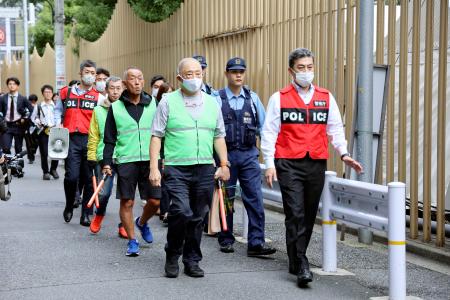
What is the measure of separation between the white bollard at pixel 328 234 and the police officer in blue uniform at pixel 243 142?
1.01 metres

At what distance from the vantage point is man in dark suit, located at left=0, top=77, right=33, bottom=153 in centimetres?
1827

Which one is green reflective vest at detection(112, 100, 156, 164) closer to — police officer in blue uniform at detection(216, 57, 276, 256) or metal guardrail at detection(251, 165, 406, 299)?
police officer in blue uniform at detection(216, 57, 276, 256)

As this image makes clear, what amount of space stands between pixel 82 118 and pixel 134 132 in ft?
8.47

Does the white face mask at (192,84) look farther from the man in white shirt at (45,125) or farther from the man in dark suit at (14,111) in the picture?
the man in dark suit at (14,111)

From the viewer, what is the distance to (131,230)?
8.63 meters

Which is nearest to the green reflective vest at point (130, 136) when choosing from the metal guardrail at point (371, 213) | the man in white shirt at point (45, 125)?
the metal guardrail at point (371, 213)

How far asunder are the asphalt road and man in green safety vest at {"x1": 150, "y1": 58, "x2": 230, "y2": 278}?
30 cm

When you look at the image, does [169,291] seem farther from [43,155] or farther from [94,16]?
[94,16]

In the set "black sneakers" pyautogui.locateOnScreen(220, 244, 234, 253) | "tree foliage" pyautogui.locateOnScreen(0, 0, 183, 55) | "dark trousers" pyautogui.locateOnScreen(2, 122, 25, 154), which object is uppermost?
"tree foliage" pyautogui.locateOnScreen(0, 0, 183, 55)

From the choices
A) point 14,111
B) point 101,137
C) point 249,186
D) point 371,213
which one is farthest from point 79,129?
point 14,111

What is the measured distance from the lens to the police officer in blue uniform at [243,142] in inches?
341

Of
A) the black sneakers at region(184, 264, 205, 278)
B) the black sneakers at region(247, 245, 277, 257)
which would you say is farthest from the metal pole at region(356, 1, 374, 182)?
the black sneakers at region(184, 264, 205, 278)

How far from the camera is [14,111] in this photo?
1856cm

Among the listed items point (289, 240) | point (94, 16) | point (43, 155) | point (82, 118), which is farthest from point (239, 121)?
point (94, 16)
